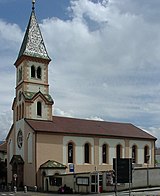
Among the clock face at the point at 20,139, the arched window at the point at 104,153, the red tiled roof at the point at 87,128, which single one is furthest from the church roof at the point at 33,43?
the arched window at the point at 104,153

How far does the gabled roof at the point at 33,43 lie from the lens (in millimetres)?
61531

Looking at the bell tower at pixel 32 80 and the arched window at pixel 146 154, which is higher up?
the bell tower at pixel 32 80

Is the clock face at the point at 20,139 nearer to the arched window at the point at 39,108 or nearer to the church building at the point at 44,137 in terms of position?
the church building at the point at 44,137

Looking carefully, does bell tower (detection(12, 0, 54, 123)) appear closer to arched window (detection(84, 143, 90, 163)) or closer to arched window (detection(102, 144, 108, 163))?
arched window (detection(84, 143, 90, 163))

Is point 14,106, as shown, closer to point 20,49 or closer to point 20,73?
point 20,73

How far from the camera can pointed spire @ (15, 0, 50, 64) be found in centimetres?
6155

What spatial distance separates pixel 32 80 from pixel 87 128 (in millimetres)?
12195

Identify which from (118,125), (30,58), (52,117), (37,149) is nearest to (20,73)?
(30,58)

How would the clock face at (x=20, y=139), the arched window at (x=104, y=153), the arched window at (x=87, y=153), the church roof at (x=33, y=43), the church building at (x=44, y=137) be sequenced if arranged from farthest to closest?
the arched window at (x=104, y=153) < the church roof at (x=33, y=43) < the arched window at (x=87, y=153) < the clock face at (x=20, y=139) < the church building at (x=44, y=137)

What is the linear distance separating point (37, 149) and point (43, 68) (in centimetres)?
1439

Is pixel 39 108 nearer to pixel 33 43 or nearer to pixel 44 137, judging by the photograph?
pixel 44 137

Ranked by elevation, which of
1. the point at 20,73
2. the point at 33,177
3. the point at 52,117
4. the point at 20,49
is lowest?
the point at 33,177

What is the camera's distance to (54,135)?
5672cm

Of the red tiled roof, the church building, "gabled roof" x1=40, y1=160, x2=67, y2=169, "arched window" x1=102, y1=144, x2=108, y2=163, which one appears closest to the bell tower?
the church building
